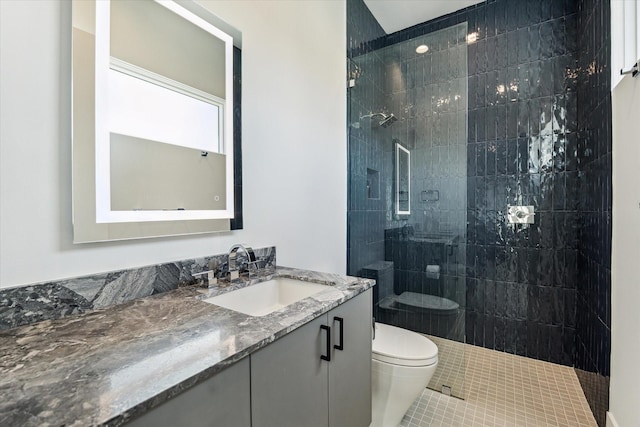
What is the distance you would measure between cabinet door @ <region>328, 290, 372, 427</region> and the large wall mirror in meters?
0.67

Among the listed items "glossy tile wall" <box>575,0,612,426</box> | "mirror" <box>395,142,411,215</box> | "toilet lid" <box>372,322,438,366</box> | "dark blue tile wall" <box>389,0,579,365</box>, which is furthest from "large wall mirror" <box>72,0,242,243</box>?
"dark blue tile wall" <box>389,0,579,365</box>

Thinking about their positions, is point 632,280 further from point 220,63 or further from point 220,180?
point 220,63

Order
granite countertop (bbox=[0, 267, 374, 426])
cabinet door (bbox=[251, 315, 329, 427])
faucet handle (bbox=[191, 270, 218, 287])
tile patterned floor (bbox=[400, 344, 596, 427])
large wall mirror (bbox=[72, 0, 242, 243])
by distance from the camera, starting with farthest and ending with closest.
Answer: tile patterned floor (bbox=[400, 344, 596, 427]) < faucet handle (bbox=[191, 270, 218, 287]) < large wall mirror (bbox=[72, 0, 242, 243]) < cabinet door (bbox=[251, 315, 329, 427]) < granite countertop (bbox=[0, 267, 374, 426])

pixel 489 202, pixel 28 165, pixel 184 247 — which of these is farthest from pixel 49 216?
pixel 489 202

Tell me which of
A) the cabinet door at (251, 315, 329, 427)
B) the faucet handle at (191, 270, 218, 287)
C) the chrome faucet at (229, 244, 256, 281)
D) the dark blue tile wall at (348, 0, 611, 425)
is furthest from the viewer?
the dark blue tile wall at (348, 0, 611, 425)

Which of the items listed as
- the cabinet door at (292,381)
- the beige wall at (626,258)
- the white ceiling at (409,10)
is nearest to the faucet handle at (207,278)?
the cabinet door at (292,381)

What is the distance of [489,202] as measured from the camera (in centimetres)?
247

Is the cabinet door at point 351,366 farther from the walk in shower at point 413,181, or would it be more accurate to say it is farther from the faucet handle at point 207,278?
the walk in shower at point 413,181

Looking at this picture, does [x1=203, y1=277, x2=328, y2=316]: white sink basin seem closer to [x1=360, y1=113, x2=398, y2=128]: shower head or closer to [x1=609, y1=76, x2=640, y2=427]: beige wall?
[x1=609, y1=76, x2=640, y2=427]: beige wall

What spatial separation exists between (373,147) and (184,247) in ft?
5.74

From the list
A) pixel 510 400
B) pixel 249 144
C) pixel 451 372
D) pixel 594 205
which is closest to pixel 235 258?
pixel 249 144

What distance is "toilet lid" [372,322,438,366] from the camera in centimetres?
155

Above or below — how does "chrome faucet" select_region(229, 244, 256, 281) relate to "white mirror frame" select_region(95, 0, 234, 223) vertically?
below

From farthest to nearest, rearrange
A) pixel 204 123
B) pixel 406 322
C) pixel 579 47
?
pixel 406 322, pixel 579 47, pixel 204 123
